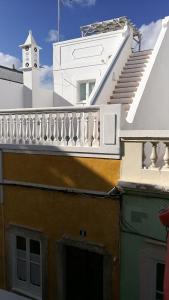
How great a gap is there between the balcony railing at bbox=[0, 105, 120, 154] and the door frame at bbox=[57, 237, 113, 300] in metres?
2.05

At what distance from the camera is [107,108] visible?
5.49 metres

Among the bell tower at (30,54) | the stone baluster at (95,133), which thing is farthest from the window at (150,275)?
the bell tower at (30,54)

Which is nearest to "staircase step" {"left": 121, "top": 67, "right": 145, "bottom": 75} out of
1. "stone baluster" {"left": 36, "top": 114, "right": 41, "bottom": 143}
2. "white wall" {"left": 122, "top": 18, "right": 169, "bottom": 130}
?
"white wall" {"left": 122, "top": 18, "right": 169, "bottom": 130}

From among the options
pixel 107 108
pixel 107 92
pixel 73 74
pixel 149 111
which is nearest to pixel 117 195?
pixel 107 108

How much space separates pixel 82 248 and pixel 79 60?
945cm

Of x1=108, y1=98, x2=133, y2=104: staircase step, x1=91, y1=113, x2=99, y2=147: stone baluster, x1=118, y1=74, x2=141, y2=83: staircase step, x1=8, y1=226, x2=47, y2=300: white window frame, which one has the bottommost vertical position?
x1=8, y1=226, x2=47, y2=300: white window frame

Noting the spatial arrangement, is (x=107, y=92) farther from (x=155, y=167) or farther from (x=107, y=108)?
(x=155, y=167)

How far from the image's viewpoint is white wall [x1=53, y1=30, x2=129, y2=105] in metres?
12.4

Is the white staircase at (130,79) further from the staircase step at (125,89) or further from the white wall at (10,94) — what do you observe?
the white wall at (10,94)

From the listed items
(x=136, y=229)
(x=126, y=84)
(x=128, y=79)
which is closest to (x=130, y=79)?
(x=128, y=79)

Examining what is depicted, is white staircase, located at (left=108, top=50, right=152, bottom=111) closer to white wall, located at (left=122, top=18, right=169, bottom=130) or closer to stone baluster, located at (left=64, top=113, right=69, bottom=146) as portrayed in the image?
white wall, located at (left=122, top=18, right=169, bottom=130)

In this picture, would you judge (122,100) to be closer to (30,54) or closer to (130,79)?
(130,79)

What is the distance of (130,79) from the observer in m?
9.45

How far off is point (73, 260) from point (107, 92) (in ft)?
16.9
